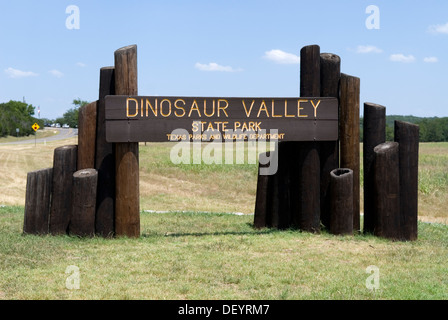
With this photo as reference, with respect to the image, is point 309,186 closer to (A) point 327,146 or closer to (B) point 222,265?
(A) point 327,146

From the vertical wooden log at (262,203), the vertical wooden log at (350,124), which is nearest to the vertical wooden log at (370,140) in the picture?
the vertical wooden log at (350,124)

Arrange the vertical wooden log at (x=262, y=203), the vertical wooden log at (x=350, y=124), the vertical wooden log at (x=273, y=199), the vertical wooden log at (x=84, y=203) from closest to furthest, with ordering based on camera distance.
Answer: the vertical wooden log at (x=84, y=203) < the vertical wooden log at (x=350, y=124) < the vertical wooden log at (x=273, y=199) < the vertical wooden log at (x=262, y=203)

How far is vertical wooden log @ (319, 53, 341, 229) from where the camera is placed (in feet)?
36.7

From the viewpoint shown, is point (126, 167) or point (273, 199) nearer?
point (126, 167)

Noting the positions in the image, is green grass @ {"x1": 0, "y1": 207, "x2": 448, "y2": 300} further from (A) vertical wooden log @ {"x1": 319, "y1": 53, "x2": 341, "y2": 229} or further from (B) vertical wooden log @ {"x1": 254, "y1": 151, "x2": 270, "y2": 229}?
(A) vertical wooden log @ {"x1": 319, "y1": 53, "x2": 341, "y2": 229}

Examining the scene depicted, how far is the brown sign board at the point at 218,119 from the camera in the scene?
1025 centimetres

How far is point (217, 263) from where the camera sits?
8.30 metres

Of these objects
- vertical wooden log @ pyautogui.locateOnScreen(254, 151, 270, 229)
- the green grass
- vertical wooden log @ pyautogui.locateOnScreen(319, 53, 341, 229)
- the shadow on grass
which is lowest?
the shadow on grass

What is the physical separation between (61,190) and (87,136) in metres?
1.21

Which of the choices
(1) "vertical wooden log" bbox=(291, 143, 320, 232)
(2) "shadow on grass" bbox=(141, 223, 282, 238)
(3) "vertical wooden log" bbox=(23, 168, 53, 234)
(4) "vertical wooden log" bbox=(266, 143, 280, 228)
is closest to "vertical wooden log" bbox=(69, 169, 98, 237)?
(3) "vertical wooden log" bbox=(23, 168, 53, 234)

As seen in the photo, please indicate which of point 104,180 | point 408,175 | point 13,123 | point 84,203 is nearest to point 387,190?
point 408,175

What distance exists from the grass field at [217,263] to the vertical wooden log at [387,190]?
0.34 m

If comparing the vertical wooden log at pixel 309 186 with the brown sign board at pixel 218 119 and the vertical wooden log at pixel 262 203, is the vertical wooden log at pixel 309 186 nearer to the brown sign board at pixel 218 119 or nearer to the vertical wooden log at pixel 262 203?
the brown sign board at pixel 218 119

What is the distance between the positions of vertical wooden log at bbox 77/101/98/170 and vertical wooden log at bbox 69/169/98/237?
0.84 ft
